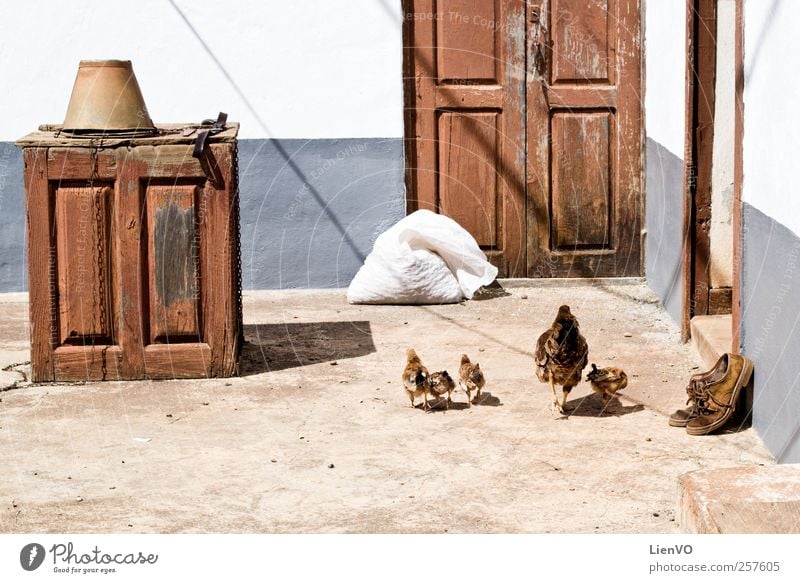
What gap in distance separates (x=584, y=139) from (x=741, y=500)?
18.6 ft

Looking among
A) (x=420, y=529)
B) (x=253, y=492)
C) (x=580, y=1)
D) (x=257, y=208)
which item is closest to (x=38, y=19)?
(x=257, y=208)

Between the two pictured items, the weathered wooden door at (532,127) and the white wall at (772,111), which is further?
the weathered wooden door at (532,127)

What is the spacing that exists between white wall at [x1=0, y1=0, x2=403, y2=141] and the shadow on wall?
1.91m

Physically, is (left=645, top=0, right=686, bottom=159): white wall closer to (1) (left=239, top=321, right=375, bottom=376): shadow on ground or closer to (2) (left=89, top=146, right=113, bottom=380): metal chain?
(1) (left=239, top=321, right=375, bottom=376): shadow on ground

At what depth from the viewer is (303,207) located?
10.0m

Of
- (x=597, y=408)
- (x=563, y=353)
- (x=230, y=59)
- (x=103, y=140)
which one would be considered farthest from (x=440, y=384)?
(x=230, y=59)

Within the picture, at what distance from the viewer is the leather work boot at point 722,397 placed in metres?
6.27

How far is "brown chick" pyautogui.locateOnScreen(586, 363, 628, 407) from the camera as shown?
674 centimetres

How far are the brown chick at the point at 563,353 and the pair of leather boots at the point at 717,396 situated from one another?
1.73 ft

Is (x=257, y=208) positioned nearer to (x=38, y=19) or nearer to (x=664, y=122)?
(x=38, y=19)

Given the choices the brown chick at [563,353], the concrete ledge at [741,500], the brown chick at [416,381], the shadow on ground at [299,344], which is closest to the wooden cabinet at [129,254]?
the shadow on ground at [299,344]

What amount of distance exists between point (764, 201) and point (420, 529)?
2.21m

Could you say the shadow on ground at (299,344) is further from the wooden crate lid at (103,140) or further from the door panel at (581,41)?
the door panel at (581,41)
